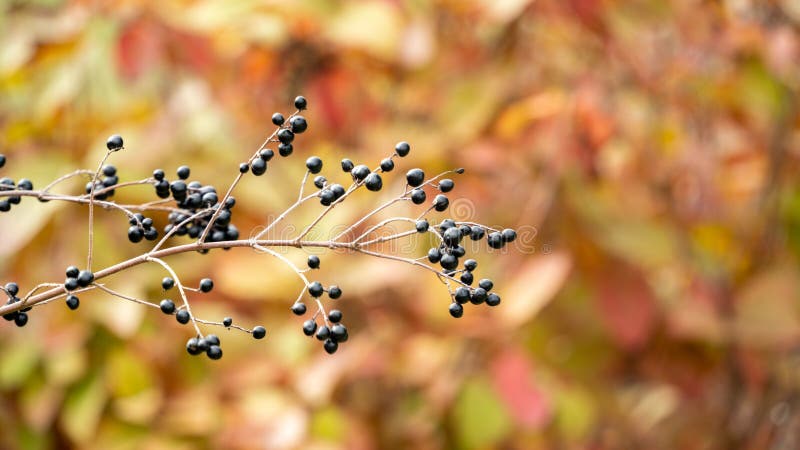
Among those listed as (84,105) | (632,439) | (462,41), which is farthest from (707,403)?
(84,105)

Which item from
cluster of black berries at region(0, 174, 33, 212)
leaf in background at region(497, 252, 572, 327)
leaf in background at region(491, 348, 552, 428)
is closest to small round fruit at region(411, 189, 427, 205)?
cluster of black berries at region(0, 174, 33, 212)

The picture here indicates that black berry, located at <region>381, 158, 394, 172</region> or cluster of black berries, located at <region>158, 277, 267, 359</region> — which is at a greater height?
black berry, located at <region>381, 158, 394, 172</region>

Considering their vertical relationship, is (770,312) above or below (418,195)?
above

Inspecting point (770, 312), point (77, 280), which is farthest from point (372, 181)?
point (770, 312)

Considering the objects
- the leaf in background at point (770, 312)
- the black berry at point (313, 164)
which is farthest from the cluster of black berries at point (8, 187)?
the leaf in background at point (770, 312)

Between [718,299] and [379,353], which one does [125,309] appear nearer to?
[379,353]

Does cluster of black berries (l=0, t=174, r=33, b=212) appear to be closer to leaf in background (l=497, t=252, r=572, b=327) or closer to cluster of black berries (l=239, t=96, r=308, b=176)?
cluster of black berries (l=239, t=96, r=308, b=176)

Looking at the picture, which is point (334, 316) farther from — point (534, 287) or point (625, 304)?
point (625, 304)

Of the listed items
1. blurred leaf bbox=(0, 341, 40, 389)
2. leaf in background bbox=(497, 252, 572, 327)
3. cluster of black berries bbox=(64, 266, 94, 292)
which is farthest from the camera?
blurred leaf bbox=(0, 341, 40, 389)
